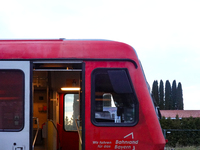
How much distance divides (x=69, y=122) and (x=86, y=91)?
443 centimetres

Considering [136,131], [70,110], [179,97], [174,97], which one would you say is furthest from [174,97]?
[136,131]

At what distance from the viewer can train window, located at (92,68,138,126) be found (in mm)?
4844

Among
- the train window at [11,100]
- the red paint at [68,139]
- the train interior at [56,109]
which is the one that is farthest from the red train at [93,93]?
the red paint at [68,139]

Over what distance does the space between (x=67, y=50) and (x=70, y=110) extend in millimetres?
4320

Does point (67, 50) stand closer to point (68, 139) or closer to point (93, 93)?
point (93, 93)

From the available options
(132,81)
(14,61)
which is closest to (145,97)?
(132,81)

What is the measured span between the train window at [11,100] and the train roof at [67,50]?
335 millimetres

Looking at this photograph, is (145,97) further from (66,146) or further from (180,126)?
(180,126)

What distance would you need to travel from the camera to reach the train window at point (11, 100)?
489 cm

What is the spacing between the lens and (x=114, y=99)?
486cm

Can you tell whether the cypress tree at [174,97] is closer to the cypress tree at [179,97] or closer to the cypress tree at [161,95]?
the cypress tree at [179,97]

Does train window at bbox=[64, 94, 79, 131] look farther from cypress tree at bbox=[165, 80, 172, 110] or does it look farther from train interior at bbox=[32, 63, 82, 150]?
cypress tree at bbox=[165, 80, 172, 110]

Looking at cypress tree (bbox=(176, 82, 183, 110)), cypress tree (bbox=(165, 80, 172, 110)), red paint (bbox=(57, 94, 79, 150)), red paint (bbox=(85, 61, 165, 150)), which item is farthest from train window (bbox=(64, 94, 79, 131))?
cypress tree (bbox=(176, 82, 183, 110))

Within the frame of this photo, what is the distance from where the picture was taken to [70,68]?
17.8 ft
